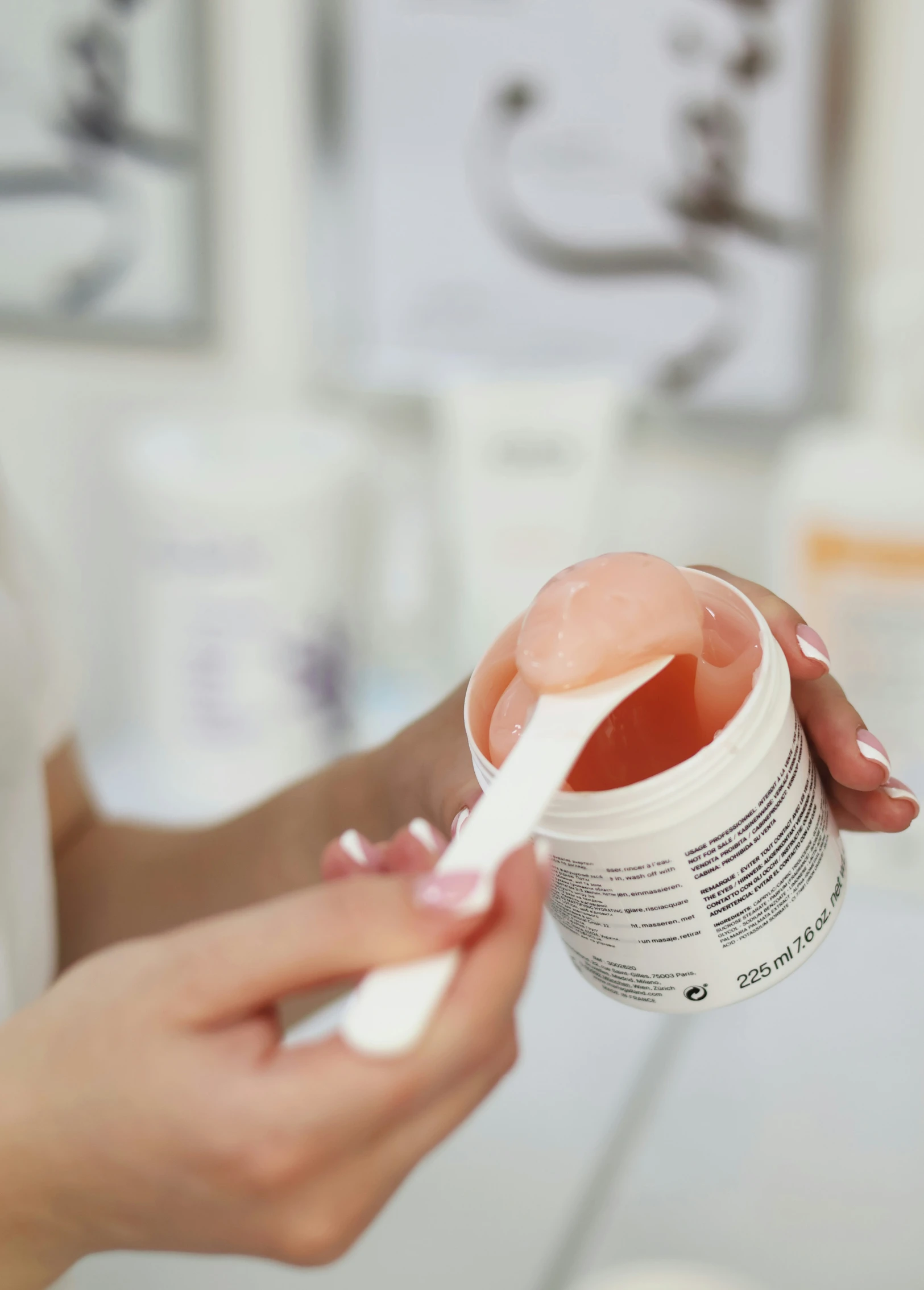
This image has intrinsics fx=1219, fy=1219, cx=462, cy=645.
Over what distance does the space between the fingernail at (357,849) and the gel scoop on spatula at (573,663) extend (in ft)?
0.10

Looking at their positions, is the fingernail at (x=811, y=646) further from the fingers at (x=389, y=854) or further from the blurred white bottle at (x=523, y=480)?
the blurred white bottle at (x=523, y=480)

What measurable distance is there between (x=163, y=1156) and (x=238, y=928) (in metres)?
0.04

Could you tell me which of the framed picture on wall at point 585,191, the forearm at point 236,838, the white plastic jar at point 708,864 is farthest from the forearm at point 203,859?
the framed picture on wall at point 585,191

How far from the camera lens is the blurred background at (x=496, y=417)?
1.72 ft

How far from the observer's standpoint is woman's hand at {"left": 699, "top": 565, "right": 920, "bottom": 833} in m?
0.33

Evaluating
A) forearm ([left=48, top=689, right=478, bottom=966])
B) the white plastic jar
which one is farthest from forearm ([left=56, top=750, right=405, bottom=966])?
the white plastic jar

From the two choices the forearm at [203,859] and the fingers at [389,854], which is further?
the forearm at [203,859]

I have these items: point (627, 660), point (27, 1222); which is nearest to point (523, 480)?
point (627, 660)

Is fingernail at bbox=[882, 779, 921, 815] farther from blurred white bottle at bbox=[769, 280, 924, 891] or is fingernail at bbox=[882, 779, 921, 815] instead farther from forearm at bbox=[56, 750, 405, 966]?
blurred white bottle at bbox=[769, 280, 924, 891]

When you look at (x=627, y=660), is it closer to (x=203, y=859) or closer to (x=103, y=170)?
(x=203, y=859)

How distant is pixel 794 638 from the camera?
1.10 feet

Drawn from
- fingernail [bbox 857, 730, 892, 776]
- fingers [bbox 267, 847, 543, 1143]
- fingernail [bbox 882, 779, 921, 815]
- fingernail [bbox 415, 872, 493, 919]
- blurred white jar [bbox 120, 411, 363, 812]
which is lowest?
blurred white jar [bbox 120, 411, 363, 812]

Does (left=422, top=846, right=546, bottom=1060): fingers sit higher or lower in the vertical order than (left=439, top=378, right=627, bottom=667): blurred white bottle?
higher

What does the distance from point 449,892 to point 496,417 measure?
1.75 ft
